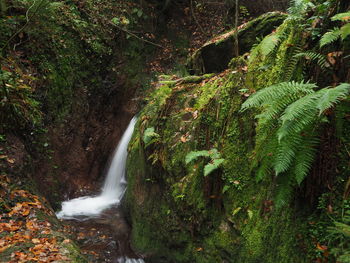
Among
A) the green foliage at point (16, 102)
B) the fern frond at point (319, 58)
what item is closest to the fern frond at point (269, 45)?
the fern frond at point (319, 58)

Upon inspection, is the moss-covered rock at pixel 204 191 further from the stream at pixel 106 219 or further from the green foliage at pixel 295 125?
the green foliage at pixel 295 125

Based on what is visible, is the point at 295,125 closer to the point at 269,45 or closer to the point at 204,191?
the point at 269,45

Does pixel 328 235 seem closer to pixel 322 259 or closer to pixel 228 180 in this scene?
pixel 322 259

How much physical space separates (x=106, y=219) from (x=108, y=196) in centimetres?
154

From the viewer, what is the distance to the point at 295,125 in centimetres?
271

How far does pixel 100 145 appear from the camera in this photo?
10242 millimetres

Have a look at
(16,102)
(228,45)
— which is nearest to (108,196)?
(16,102)

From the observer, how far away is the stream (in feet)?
19.3

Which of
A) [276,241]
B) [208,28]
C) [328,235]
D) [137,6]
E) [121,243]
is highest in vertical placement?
[137,6]

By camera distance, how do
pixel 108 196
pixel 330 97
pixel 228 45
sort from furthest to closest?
pixel 108 196 < pixel 228 45 < pixel 330 97

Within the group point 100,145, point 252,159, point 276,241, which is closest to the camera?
point 276,241

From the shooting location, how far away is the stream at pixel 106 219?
5.89 metres

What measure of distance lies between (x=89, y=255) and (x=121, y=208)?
93.7 inches

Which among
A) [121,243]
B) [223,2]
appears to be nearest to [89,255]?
[121,243]
